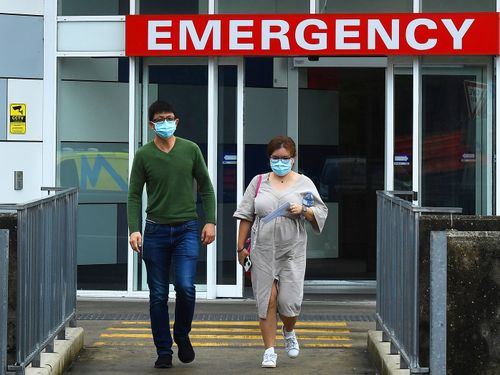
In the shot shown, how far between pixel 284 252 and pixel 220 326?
2370 millimetres

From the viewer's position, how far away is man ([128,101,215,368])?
746 centimetres

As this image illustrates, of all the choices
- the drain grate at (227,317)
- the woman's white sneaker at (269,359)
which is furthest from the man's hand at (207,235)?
the drain grate at (227,317)

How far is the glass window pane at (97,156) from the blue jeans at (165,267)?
4.55m

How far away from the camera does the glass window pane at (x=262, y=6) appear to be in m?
11.8

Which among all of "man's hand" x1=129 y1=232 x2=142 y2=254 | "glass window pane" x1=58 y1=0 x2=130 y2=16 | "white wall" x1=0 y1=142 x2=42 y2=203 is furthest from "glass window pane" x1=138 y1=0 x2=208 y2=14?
"man's hand" x1=129 y1=232 x2=142 y2=254

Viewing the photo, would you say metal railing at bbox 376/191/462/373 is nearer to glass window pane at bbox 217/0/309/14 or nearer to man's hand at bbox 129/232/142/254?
man's hand at bbox 129/232/142/254

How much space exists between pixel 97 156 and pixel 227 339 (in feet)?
12.5

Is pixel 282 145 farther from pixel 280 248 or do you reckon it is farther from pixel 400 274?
pixel 400 274

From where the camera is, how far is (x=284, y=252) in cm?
758

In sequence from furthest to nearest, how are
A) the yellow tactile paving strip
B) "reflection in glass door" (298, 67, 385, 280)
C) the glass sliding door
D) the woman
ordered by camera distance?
"reflection in glass door" (298, 67, 385, 280) → the glass sliding door → the yellow tactile paving strip → the woman

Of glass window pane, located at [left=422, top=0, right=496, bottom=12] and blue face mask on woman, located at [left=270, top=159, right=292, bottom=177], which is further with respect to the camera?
glass window pane, located at [left=422, top=0, right=496, bottom=12]

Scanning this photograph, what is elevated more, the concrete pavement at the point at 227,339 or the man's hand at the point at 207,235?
the man's hand at the point at 207,235

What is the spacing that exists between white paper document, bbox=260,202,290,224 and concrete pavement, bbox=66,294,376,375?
3.37 feet

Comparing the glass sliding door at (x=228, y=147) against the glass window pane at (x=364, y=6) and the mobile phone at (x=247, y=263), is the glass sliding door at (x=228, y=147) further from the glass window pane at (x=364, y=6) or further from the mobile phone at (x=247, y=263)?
the mobile phone at (x=247, y=263)
